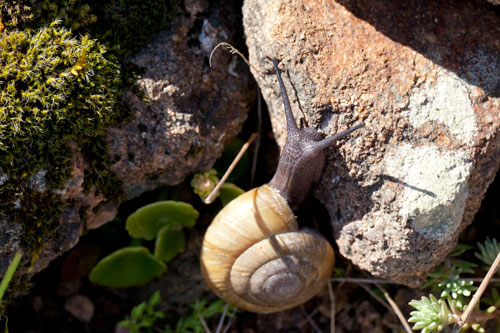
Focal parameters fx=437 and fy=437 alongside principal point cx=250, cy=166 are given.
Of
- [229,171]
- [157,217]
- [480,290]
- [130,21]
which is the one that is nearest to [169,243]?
[157,217]

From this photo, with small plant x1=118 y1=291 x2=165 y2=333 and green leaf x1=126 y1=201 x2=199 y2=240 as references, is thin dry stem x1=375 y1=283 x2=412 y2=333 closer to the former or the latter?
green leaf x1=126 y1=201 x2=199 y2=240

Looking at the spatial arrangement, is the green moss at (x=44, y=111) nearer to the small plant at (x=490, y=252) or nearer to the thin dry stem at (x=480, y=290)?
the thin dry stem at (x=480, y=290)

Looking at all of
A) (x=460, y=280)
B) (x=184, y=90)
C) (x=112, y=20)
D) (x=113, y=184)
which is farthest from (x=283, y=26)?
(x=460, y=280)

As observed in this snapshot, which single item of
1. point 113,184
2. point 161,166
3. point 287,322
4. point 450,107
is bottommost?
point 287,322

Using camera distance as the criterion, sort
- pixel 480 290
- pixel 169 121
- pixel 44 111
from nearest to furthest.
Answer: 1. pixel 44 111
2. pixel 480 290
3. pixel 169 121

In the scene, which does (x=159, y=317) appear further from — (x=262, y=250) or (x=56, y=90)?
(x=56, y=90)

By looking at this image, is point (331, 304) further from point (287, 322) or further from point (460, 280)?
point (460, 280)

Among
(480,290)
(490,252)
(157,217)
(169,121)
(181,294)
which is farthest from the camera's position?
(181,294)
